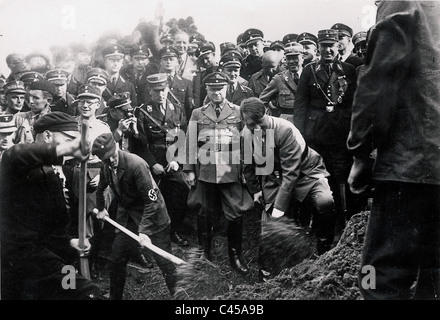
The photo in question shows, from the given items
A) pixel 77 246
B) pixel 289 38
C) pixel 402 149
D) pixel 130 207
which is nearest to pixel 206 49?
pixel 289 38

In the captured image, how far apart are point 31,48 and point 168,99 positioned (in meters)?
1.14

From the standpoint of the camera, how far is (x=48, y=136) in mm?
4094

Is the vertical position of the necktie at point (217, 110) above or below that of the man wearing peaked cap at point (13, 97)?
below

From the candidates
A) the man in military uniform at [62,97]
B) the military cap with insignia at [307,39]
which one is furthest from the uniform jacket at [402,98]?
the man in military uniform at [62,97]

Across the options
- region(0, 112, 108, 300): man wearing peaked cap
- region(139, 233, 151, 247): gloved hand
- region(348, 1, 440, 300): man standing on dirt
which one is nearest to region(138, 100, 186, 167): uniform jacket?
region(139, 233, 151, 247): gloved hand

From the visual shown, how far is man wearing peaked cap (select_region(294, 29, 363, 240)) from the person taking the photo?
437cm

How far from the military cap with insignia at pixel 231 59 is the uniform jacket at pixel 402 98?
73.0 inches

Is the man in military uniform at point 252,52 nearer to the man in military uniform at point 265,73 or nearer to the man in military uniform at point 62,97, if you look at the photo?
the man in military uniform at point 265,73

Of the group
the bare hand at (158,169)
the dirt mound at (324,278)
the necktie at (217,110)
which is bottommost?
the dirt mound at (324,278)

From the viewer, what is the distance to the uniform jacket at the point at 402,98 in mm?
2949

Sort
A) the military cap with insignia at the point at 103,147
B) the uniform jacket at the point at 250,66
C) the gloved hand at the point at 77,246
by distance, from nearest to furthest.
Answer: the gloved hand at the point at 77,246 < the military cap with insignia at the point at 103,147 < the uniform jacket at the point at 250,66

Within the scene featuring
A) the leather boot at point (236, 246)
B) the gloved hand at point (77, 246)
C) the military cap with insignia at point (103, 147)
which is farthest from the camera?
the leather boot at point (236, 246)

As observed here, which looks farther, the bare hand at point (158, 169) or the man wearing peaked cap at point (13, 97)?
the bare hand at point (158, 169)
